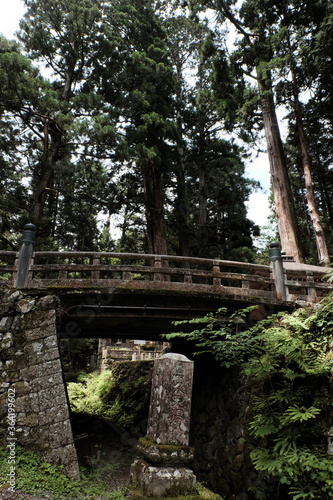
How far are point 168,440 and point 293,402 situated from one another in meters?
2.60

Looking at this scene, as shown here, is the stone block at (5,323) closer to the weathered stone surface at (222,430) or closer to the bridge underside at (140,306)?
the bridge underside at (140,306)

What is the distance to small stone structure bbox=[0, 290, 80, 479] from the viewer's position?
579 cm

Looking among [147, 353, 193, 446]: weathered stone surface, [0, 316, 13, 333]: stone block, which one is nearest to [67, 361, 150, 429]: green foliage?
[0, 316, 13, 333]: stone block

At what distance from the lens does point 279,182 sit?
39.6 ft

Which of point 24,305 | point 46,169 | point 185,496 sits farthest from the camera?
point 46,169

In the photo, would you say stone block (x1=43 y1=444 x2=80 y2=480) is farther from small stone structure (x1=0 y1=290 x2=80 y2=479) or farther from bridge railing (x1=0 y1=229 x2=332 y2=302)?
bridge railing (x1=0 y1=229 x2=332 y2=302)

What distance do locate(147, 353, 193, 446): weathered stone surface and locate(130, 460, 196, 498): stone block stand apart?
0.30m

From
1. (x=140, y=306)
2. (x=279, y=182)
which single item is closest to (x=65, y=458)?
(x=140, y=306)

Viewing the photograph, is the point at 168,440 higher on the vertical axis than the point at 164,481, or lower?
higher

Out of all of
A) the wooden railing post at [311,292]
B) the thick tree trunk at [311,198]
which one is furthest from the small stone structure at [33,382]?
the thick tree trunk at [311,198]

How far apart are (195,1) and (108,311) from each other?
567 inches

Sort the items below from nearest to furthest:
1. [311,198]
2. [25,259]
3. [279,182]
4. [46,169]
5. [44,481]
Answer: [44,481], [25,259], [311,198], [279,182], [46,169]

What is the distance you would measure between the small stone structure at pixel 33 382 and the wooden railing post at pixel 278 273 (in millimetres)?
5328

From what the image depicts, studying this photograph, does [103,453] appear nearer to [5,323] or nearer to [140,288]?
[5,323]
